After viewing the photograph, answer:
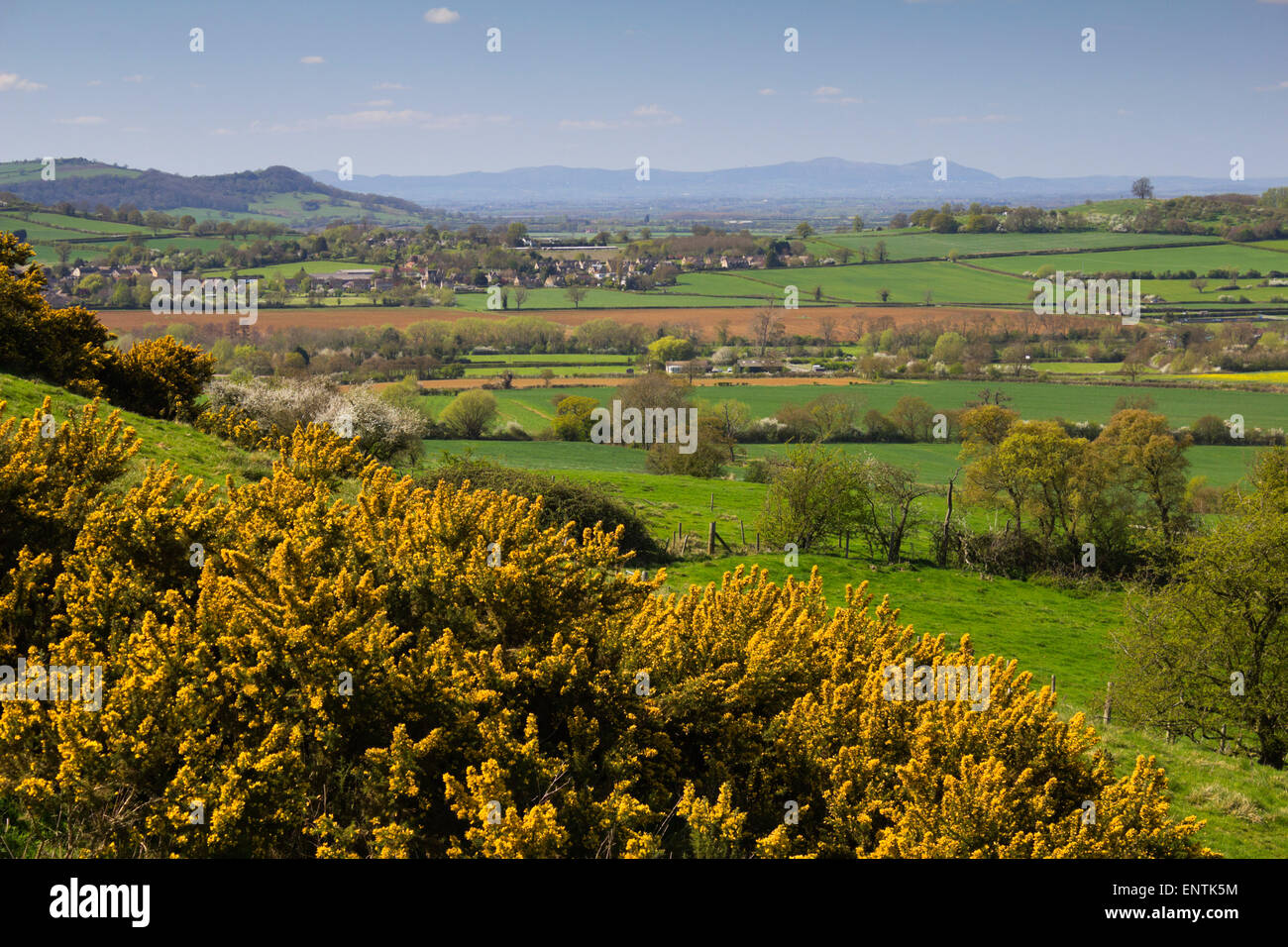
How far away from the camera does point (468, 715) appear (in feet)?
28.7

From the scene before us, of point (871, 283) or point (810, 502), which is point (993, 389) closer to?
point (810, 502)

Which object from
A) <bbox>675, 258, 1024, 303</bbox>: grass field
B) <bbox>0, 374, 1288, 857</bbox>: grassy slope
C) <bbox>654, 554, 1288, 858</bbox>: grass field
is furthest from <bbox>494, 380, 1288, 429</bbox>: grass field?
<bbox>675, 258, 1024, 303</bbox>: grass field

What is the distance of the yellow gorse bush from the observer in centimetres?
777

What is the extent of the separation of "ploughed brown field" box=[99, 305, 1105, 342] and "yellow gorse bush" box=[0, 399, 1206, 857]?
115 m

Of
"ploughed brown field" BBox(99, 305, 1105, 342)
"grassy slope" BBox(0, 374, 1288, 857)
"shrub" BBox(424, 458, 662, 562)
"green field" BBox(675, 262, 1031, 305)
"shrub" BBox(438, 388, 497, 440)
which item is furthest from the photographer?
"green field" BBox(675, 262, 1031, 305)

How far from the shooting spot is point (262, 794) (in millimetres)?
7629

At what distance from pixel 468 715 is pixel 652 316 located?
133322mm

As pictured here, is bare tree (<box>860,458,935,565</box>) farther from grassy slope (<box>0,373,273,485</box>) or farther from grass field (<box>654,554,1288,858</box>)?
grassy slope (<box>0,373,273,485</box>)

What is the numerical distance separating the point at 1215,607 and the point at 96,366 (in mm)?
34983

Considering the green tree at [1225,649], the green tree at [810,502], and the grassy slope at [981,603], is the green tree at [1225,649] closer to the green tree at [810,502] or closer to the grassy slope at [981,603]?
the grassy slope at [981,603]

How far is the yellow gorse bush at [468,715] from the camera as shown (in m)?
7.77

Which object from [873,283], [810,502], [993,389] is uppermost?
[873,283]

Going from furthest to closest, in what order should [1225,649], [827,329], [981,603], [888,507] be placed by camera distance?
[827,329], [888,507], [981,603], [1225,649]

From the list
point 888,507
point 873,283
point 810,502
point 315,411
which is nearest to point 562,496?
point 315,411
